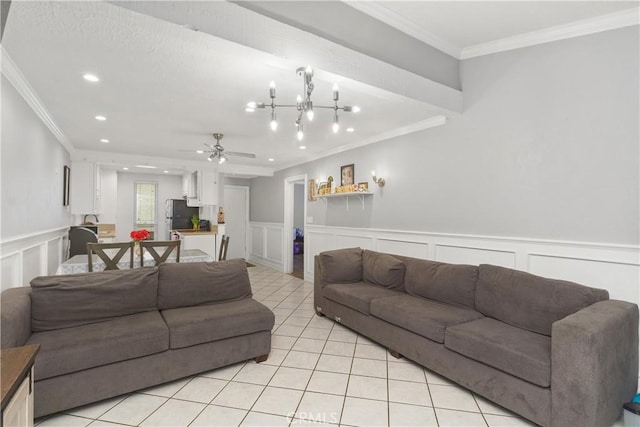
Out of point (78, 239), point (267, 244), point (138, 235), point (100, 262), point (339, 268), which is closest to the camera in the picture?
point (100, 262)

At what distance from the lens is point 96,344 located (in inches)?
80.8

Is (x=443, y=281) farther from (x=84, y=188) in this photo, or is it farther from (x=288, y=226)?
(x=84, y=188)

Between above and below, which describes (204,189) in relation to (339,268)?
above

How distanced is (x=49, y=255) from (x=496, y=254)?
5.23m

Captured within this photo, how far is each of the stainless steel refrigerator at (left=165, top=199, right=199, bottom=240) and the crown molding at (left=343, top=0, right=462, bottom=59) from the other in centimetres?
639

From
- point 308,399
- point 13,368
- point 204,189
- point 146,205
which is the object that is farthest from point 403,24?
point 146,205

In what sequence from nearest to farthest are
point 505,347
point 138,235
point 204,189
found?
1. point 505,347
2. point 138,235
3. point 204,189

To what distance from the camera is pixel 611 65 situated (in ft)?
7.70

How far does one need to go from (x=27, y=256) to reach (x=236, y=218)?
5.52 meters

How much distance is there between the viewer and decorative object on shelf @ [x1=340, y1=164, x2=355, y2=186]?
16.6 ft

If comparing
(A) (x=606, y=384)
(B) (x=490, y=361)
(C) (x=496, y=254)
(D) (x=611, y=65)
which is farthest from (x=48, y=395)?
(D) (x=611, y=65)

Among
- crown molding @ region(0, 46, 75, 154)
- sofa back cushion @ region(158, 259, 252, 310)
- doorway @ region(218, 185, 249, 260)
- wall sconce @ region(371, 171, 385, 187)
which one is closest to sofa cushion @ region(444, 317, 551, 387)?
sofa back cushion @ region(158, 259, 252, 310)

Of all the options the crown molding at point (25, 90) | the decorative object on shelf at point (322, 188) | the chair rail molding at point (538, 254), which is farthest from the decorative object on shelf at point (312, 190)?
the crown molding at point (25, 90)

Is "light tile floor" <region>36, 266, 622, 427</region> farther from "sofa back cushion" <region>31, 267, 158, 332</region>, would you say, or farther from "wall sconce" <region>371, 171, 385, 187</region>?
"wall sconce" <region>371, 171, 385, 187</region>
